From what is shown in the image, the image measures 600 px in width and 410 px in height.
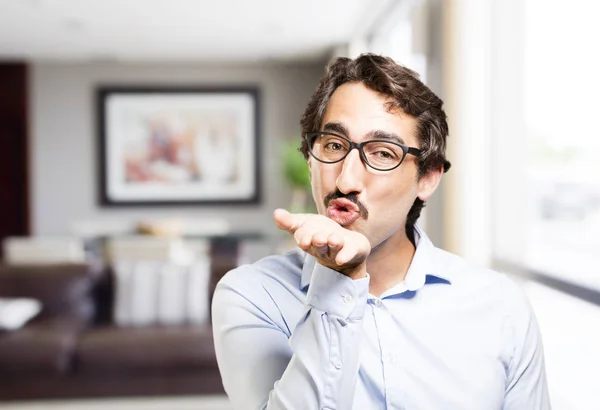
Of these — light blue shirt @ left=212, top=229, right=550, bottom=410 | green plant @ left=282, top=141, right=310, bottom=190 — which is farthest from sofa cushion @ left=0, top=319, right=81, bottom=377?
green plant @ left=282, top=141, right=310, bottom=190

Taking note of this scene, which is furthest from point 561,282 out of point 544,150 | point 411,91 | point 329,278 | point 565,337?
point 329,278

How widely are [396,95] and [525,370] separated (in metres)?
0.52

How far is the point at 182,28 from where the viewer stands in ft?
20.9

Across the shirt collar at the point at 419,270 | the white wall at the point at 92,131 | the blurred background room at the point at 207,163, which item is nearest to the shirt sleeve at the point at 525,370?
the shirt collar at the point at 419,270

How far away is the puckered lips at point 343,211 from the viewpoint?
96cm

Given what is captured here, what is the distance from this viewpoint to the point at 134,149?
26.7 ft

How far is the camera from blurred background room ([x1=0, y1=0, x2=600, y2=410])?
2629mm

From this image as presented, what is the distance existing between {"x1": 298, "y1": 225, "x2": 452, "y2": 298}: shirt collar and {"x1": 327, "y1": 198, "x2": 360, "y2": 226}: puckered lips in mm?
121

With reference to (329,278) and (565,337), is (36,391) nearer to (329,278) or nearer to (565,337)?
(565,337)

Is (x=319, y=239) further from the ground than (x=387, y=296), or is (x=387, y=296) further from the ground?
(x=319, y=239)

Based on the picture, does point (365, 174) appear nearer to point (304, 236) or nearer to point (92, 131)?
point (304, 236)

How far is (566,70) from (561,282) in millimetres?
856

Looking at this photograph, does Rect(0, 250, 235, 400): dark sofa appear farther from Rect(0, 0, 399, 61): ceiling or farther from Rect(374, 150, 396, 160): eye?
Rect(0, 0, 399, 61): ceiling

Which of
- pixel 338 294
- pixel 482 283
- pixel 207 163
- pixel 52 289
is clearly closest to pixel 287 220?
pixel 338 294
